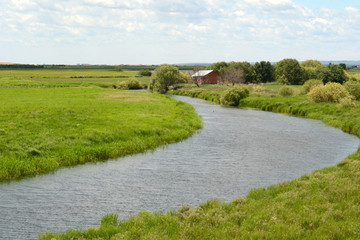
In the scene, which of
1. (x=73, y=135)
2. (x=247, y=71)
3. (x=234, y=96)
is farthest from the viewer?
(x=247, y=71)

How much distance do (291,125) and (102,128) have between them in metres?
24.3

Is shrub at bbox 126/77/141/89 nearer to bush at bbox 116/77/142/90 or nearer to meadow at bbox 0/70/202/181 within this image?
bush at bbox 116/77/142/90

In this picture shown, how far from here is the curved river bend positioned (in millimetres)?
15539

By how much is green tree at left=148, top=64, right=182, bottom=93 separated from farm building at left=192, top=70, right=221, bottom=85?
16.0m

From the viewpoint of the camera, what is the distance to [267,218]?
1307cm

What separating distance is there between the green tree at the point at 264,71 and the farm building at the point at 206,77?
14.1m

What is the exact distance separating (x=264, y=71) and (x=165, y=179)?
106 meters

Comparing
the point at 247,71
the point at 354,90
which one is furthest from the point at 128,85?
the point at 354,90

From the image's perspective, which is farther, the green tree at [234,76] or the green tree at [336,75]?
the green tree at [234,76]

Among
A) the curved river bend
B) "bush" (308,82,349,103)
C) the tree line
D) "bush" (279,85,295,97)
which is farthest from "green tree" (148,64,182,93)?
the curved river bend

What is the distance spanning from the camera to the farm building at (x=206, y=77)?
121 metres

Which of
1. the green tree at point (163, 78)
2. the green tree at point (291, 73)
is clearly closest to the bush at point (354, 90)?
the green tree at point (291, 73)

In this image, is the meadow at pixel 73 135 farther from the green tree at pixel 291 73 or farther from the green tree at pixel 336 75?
the green tree at pixel 291 73

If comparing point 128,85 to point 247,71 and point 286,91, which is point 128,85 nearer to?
point 247,71
